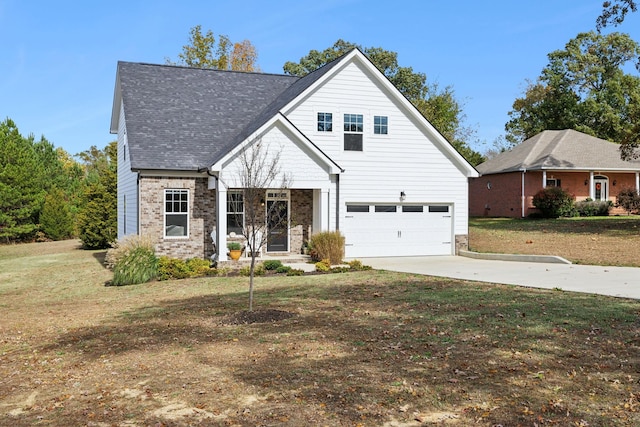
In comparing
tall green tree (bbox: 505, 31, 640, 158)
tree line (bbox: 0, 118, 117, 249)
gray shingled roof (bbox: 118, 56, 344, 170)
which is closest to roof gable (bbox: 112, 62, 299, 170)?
gray shingled roof (bbox: 118, 56, 344, 170)

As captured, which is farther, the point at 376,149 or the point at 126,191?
the point at 126,191

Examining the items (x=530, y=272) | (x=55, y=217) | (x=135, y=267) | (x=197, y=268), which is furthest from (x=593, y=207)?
Result: (x=55, y=217)

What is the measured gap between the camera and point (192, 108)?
23.2 m

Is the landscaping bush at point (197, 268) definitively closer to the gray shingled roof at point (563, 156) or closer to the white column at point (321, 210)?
the white column at point (321, 210)

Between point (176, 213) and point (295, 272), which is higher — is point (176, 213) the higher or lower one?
the higher one

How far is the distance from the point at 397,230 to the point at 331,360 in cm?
1581

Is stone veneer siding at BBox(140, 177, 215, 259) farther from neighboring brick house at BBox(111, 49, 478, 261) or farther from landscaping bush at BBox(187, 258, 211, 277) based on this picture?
landscaping bush at BBox(187, 258, 211, 277)

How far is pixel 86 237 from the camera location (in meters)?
30.0

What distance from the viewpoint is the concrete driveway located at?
1359 cm

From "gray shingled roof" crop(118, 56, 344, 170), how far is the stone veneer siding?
2.21 feet

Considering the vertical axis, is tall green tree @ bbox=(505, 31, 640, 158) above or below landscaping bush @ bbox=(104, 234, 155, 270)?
above

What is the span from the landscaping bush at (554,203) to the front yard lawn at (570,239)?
1.75 metres

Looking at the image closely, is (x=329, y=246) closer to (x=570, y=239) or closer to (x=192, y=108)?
(x=192, y=108)

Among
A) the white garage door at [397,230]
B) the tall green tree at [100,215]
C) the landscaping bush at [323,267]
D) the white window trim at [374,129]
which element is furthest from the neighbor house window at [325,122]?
the tall green tree at [100,215]
